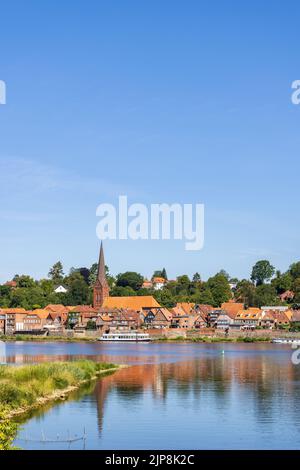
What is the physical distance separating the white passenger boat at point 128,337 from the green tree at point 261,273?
2536 inches

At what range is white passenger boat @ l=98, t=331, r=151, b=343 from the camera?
13812 centimetres

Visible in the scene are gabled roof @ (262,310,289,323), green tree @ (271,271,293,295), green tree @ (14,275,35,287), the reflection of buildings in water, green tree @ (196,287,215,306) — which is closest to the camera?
the reflection of buildings in water

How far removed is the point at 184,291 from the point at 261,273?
2467 cm

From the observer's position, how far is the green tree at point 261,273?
7766 inches

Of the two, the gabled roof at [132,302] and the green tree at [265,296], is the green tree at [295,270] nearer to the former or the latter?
the green tree at [265,296]

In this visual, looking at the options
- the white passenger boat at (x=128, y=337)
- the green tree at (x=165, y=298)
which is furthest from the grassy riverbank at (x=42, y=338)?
the green tree at (x=165, y=298)

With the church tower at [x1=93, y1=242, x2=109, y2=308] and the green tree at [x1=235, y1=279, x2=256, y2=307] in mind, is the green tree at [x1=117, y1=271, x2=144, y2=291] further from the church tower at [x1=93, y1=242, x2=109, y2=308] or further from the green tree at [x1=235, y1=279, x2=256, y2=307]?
the green tree at [x1=235, y1=279, x2=256, y2=307]

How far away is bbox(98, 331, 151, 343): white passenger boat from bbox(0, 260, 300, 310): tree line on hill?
28550mm

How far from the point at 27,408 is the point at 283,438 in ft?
41.2

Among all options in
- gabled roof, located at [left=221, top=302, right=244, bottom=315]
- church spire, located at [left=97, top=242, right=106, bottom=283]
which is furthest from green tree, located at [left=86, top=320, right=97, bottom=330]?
gabled roof, located at [left=221, top=302, right=244, bottom=315]

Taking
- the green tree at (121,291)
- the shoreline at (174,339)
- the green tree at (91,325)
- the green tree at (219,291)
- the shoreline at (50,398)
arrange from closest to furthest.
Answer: the shoreline at (50,398) → the shoreline at (174,339) → the green tree at (91,325) → the green tree at (219,291) → the green tree at (121,291)

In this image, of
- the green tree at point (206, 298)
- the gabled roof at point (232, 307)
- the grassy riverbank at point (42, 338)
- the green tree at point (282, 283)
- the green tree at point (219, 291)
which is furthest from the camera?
the green tree at point (282, 283)

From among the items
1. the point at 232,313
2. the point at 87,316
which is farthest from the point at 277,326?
the point at 87,316
